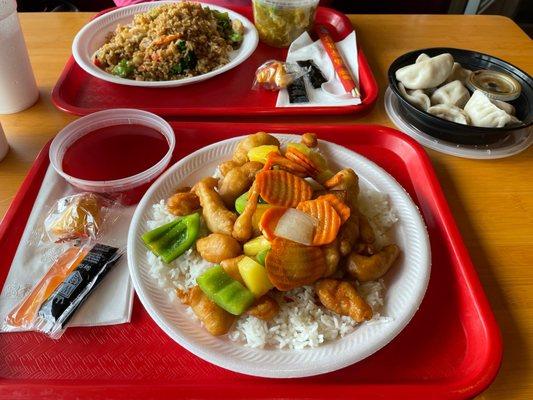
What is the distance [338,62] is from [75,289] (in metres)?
1.35

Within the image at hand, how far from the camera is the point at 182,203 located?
1171 mm

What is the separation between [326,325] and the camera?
3.19 feet

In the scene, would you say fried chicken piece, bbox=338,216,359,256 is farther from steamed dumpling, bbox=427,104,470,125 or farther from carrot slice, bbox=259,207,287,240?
steamed dumpling, bbox=427,104,470,125

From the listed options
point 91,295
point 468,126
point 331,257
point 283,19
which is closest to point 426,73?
point 468,126

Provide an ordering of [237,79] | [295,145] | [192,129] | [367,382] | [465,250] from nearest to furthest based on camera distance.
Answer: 1. [367,382]
2. [465,250]
3. [295,145]
4. [192,129]
5. [237,79]

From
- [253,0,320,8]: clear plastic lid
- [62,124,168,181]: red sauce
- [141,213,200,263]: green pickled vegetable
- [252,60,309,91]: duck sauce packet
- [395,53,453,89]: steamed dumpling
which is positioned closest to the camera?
[141,213,200,263]: green pickled vegetable

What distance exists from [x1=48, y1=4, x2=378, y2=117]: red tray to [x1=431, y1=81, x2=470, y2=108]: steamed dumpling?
8.7 inches

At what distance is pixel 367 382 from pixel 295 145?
2.19ft

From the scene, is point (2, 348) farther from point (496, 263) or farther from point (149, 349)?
point (496, 263)

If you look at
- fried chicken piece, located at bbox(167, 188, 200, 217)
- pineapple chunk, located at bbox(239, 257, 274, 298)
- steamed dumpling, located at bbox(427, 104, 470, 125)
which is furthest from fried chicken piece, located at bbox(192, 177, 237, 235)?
steamed dumpling, located at bbox(427, 104, 470, 125)

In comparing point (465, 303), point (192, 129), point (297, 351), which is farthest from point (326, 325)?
→ point (192, 129)

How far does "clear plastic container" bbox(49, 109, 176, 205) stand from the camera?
1248mm

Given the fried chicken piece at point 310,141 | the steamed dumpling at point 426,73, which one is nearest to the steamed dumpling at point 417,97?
the steamed dumpling at point 426,73

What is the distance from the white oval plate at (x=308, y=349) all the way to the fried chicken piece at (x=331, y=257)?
0.14 m
